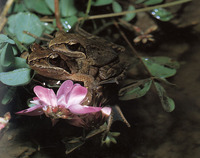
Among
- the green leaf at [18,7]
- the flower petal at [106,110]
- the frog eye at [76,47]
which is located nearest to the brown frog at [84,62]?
the frog eye at [76,47]

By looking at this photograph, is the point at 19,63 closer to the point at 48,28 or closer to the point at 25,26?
the point at 25,26

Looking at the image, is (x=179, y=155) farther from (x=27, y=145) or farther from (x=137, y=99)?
(x=27, y=145)

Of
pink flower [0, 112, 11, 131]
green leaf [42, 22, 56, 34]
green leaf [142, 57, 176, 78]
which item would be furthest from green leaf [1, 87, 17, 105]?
green leaf [142, 57, 176, 78]

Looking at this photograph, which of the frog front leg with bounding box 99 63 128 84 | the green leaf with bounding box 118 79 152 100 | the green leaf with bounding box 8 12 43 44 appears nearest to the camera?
the green leaf with bounding box 118 79 152 100

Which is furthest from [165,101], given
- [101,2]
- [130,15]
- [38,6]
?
[38,6]

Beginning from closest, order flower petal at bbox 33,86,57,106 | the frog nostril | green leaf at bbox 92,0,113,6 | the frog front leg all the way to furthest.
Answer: flower petal at bbox 33,86,57,106, the frog nostril, the frog front leg, green leaf at bbox 92,0,113,6

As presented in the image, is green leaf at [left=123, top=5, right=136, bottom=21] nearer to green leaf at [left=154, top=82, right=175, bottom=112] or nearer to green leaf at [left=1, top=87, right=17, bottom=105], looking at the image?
green leaf at [left=154, top=82, right=175, bottom=112]

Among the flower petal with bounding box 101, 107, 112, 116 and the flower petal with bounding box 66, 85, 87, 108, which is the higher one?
the flower petal with bounding box 66, 85, 87, 108
